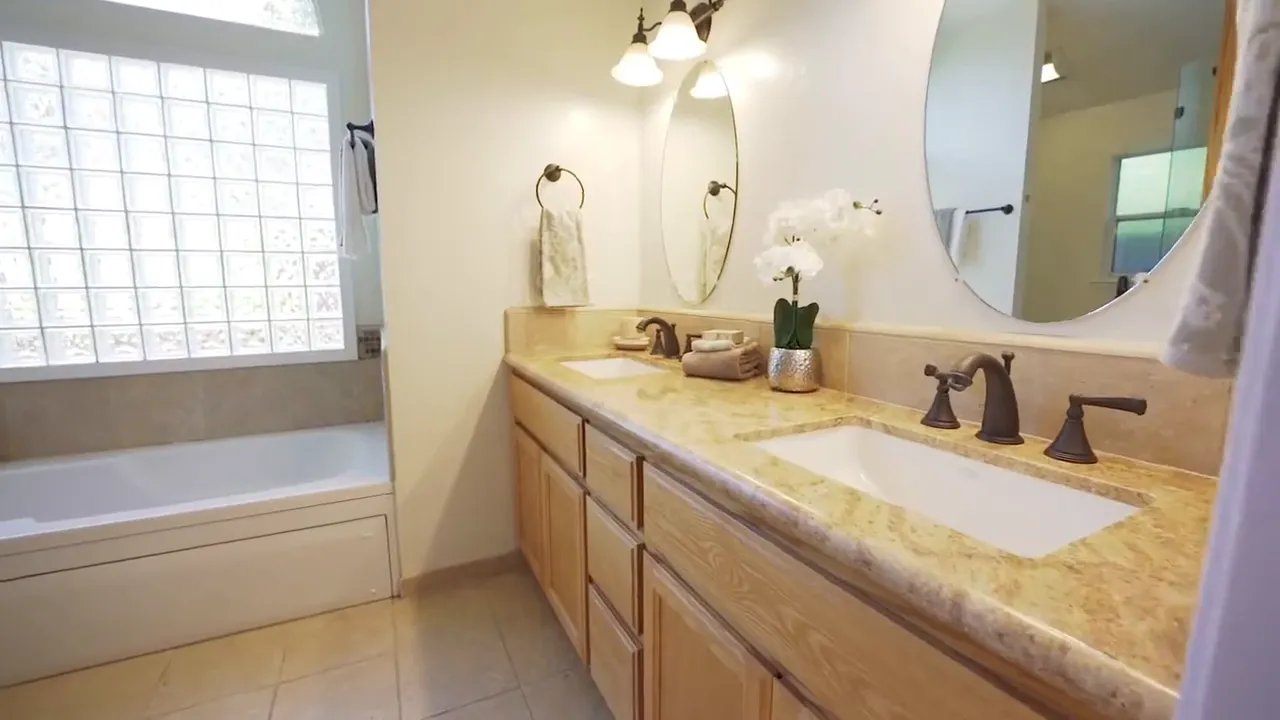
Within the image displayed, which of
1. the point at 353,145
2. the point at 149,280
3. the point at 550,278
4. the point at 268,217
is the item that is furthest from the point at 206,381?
the point at 550,278

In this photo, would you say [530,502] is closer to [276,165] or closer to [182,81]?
[276,165]

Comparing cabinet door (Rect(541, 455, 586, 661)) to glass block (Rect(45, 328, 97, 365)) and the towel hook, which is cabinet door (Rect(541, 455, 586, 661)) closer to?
the towel hook

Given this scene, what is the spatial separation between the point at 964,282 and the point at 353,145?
2160mm

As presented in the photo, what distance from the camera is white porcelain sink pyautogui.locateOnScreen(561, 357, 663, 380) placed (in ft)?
6.31

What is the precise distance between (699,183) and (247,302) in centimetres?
223

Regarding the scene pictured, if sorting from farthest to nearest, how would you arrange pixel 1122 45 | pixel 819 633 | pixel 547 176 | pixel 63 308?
pixel 63 308, pixel 547 176, pixel 1122 45, pixel 819 633

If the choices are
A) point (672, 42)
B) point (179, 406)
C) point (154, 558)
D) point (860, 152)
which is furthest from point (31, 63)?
point (860, 152)

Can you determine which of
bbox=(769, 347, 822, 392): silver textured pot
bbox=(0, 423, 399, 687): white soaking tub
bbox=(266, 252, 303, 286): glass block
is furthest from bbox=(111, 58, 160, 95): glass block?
bbox=(769, 347, 822, 392): silver textured pot

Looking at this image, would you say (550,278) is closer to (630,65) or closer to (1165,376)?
(630,65)

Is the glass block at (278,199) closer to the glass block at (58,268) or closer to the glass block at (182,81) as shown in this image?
the glass block at (182,81)

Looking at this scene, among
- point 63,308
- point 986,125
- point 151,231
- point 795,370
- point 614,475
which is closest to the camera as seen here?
point 986,125

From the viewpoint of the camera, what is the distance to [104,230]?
7.59ft

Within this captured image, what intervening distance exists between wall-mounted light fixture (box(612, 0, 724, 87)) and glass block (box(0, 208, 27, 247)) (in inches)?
98.6

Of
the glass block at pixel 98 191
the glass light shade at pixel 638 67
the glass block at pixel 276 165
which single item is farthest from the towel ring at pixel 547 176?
the glass block at pixel 98 191
